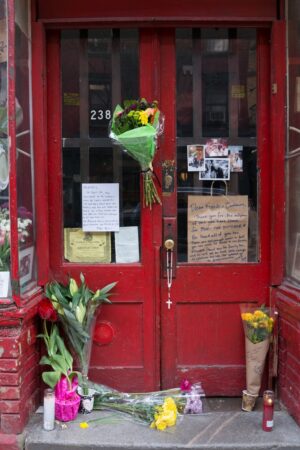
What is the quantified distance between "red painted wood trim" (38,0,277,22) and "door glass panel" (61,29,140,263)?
144 mm

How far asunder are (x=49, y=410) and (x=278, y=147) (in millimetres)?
2352

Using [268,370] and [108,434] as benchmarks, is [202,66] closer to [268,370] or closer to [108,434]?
[268,370]

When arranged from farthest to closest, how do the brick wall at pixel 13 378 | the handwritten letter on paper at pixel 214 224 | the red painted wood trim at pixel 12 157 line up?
1. the handwritten letter on paper at pixel 214 224
2. the brick wall at pixel 13 378
3. the red painted wood trim at pixel 12 157

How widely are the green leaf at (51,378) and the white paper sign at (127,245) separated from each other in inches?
35.4

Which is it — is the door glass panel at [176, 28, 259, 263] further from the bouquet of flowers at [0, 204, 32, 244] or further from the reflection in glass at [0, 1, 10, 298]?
the reflection in glass at [0, 1, 10, 298]

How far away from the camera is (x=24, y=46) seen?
3.67m

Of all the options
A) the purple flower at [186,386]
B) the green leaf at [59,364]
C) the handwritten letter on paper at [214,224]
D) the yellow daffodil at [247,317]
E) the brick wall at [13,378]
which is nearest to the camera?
the brick wall at [13,378]

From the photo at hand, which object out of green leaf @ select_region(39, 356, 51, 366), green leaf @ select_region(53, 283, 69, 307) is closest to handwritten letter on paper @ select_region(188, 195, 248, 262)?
green leaf @ select_region(53, 283, 69, 307)

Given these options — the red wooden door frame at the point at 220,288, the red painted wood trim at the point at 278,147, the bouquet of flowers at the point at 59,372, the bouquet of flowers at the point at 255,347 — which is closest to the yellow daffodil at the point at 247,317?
the bouquet of flowers at the point at 255,347

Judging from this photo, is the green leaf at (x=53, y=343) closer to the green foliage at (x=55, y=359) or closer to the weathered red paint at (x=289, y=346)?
the green foliage at (x=55, y=359)

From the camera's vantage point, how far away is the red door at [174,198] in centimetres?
392

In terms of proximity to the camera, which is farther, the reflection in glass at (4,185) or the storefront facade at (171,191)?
the storefront facade at (171,191)

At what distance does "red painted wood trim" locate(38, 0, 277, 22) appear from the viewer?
12.4 feet

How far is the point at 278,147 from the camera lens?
12.6 feet
